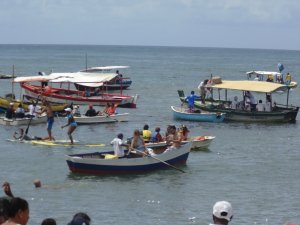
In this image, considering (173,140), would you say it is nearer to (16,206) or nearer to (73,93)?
(16,206)

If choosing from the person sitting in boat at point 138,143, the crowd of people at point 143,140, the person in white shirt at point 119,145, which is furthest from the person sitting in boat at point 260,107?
the person in white shirt at point 119,145

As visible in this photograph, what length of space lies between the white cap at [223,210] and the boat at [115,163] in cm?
1699

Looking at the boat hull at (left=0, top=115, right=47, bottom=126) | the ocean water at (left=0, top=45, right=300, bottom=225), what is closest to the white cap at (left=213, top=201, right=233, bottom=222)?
the ocean water at (left=0, top=45, right=300, bottom=225)

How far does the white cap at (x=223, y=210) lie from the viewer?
916 cm

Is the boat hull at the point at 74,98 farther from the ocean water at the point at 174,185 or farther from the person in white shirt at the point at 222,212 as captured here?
the person in white shirt at the point at 222,212

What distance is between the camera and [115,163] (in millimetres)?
26297

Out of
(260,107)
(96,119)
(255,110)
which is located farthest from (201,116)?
(96,119)

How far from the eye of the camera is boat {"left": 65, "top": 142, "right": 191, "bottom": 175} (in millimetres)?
26116

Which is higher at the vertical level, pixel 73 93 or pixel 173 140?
pixel 73 93

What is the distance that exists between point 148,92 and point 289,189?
153ft

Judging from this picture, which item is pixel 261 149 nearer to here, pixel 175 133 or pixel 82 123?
pixel 175 133

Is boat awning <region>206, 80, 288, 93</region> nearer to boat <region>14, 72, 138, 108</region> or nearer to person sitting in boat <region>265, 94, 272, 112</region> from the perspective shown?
person sitting in boat <region>265, 94, 272, 112</region>

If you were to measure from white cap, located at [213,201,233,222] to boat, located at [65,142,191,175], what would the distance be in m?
17.0

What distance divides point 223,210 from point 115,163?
56.6 feet
